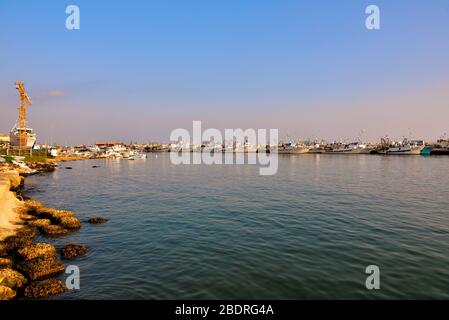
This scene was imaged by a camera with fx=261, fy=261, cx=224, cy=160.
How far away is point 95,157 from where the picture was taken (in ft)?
514

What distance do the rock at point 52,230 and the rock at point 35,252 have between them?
4.36 metres

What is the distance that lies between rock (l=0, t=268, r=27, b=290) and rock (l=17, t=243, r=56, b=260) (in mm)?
2299

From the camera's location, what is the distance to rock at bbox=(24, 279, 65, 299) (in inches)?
423

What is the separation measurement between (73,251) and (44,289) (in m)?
4.76

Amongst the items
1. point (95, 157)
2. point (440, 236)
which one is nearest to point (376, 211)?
point (440, 236)

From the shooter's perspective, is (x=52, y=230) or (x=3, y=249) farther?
(x=52, y=230)

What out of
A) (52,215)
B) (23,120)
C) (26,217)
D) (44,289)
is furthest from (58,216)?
(23,120)

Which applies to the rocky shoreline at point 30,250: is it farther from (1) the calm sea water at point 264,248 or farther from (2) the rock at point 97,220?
(2) the rock at point 97,220

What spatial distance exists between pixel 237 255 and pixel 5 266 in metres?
11.8

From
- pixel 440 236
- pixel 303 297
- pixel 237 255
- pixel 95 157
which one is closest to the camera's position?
pixel 303 297

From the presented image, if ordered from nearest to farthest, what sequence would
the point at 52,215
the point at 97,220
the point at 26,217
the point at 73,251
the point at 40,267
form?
the point at 40,267
the point at 73,251
the point at 26,217
the point at 52,215
the point at 97,220

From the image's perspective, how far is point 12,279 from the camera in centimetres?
1156

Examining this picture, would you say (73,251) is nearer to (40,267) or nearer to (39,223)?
(40,267)
